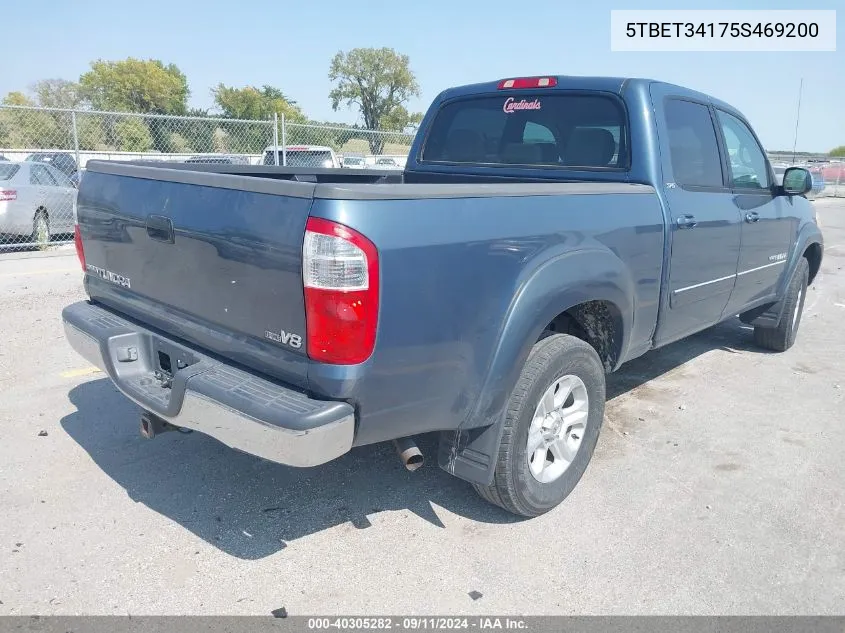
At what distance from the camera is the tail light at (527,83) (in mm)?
4254

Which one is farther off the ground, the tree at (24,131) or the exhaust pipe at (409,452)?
the tree at (24,131)

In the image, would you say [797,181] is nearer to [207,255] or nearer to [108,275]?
[207,255]

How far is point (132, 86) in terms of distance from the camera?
214 ft

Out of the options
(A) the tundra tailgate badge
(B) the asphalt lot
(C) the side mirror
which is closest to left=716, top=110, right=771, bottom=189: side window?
(C) the side mirror

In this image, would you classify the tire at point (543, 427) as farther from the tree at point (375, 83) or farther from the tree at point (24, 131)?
the tree at point (375, 83)

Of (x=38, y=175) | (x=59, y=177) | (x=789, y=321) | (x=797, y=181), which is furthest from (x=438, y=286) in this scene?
(x=59, y=177)

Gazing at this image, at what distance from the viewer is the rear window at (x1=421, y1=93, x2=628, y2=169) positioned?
13.0ft

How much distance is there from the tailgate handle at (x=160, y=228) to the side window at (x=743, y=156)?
3571 millimetres

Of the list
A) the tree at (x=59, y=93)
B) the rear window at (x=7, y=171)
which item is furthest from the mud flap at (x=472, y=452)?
the tree at (x=59, y=93)

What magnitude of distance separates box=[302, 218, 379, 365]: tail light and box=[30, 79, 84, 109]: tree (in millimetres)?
63318

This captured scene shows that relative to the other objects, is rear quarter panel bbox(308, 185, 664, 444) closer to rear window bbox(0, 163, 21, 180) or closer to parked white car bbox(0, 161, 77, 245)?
parked white car bbox(0, 161, 77, 245)

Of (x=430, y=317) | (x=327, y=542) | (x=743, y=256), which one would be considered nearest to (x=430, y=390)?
(x=430, y=317)

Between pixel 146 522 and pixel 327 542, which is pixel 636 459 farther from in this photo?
pixel 146 522

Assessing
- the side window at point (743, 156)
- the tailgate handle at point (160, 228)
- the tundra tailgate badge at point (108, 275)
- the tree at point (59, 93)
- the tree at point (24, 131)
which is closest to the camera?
the tailgate handle at point (160, 228)
